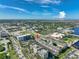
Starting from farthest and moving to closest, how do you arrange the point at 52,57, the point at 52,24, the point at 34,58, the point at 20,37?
the point at 52,24 < the point at 20,37 < the point at 52,57 < the point at 34,58

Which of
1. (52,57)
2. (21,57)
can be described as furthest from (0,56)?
(52,57)

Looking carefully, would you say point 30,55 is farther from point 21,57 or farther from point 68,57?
point 68,57

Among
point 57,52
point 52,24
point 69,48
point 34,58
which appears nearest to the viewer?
point 34,58

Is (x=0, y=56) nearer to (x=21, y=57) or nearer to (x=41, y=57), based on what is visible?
(x=21, y=57)

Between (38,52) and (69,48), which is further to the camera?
(69,48)

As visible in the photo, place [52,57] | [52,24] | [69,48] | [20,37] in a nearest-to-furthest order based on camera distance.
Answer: [52,57] < [69,48] < [20,37] < [52,24]

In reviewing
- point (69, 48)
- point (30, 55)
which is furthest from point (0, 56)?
point (69, 48)

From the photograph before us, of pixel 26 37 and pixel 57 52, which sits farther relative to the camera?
pixel 26 37

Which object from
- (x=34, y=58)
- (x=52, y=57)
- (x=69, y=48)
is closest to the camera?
(x=34, y=58)

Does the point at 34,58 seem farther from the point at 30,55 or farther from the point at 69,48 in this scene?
the point at 69,48
